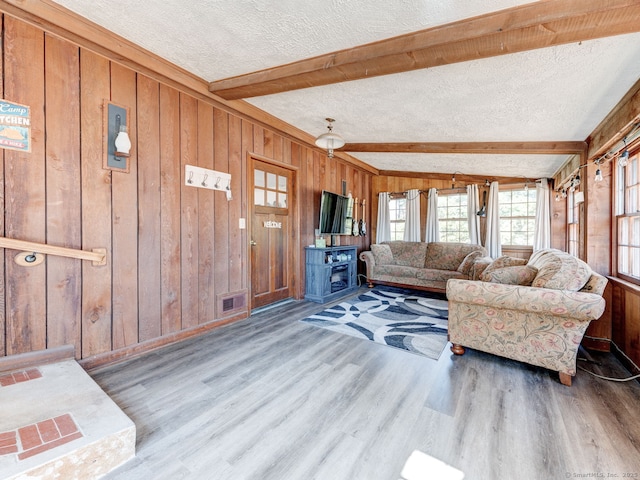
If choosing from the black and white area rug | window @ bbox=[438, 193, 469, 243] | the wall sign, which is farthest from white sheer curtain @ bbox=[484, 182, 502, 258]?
the wall sign

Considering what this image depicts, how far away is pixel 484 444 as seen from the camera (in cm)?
149

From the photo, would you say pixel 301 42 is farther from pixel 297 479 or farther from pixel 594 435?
pixel 594 435

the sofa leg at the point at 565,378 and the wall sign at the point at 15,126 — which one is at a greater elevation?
the wall sign at the point at 15,126

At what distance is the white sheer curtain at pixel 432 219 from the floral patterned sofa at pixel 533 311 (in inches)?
138

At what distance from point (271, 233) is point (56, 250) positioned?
2477 mm

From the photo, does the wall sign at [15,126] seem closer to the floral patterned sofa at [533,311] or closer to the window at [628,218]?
the floral patterned sofa at [533,311]

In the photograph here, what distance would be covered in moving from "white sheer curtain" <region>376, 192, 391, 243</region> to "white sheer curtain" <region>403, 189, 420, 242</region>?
0.42 m

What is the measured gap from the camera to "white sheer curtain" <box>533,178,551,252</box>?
17.2 ft

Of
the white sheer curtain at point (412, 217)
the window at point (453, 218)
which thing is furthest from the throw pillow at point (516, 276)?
the white sheer curtain at point (412, 217)

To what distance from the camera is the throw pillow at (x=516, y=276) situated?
2422 mm

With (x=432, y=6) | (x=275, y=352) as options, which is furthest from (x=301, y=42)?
(x=275, y=352)

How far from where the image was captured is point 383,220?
6648 millimetres

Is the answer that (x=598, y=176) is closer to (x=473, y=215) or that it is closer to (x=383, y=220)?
(x=473, y=215)

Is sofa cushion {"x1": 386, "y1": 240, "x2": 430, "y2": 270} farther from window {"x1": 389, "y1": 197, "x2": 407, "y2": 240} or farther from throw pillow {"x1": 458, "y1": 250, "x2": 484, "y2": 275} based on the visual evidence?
throw pillow {"x1": 458, "y1": 250, "x2": 484, "y2": 275}
